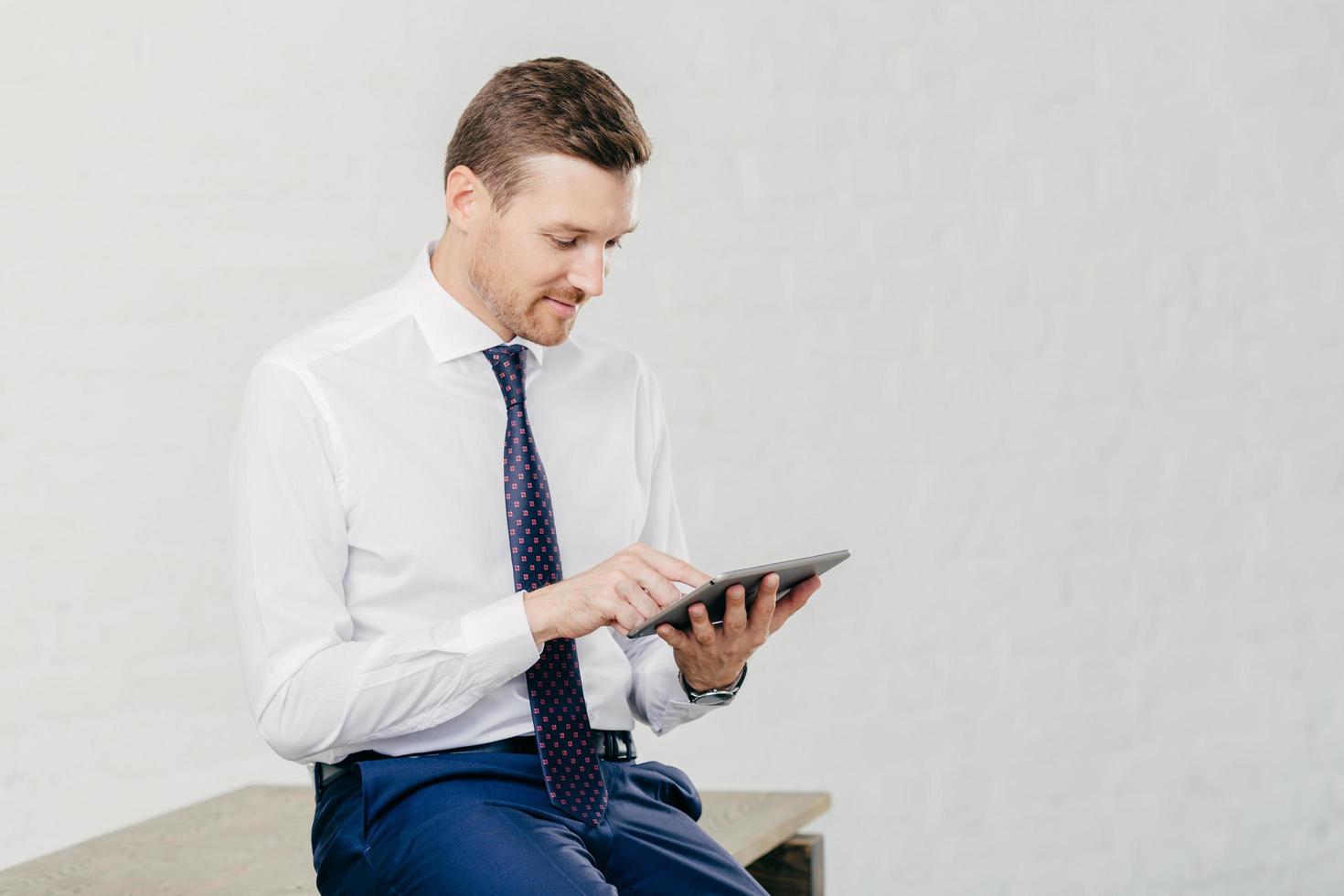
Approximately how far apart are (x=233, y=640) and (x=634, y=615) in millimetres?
1592

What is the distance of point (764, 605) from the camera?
1.58 meters

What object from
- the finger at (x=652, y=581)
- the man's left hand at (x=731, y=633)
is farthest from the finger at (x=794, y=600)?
the finger at (x=652, y=581)

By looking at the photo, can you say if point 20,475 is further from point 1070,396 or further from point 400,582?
point 1070,396

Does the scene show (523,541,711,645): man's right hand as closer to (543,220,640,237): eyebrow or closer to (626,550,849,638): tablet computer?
(626,550,849,638): tablet computer

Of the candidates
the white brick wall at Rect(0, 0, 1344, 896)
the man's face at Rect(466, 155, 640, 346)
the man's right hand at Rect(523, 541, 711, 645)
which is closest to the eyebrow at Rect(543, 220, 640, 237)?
the man's face at Rect(466, 155, 640, 346)

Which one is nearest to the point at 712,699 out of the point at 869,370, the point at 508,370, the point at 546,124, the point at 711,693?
the point at 711,693

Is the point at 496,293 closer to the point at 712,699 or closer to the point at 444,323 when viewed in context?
the point at 444,323

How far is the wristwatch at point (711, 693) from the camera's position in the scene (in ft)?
5.83

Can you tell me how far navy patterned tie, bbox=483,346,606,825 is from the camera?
163 centimetres

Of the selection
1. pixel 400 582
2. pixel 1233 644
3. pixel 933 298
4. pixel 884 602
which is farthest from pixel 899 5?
pixel 400 582

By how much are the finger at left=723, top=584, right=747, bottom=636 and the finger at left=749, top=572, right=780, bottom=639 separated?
0.04 ft

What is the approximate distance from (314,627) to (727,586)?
16.3 inches

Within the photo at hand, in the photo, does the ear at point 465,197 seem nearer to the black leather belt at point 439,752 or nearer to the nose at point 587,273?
the nose at point 587,273

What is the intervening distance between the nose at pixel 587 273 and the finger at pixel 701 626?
0.38 metres
